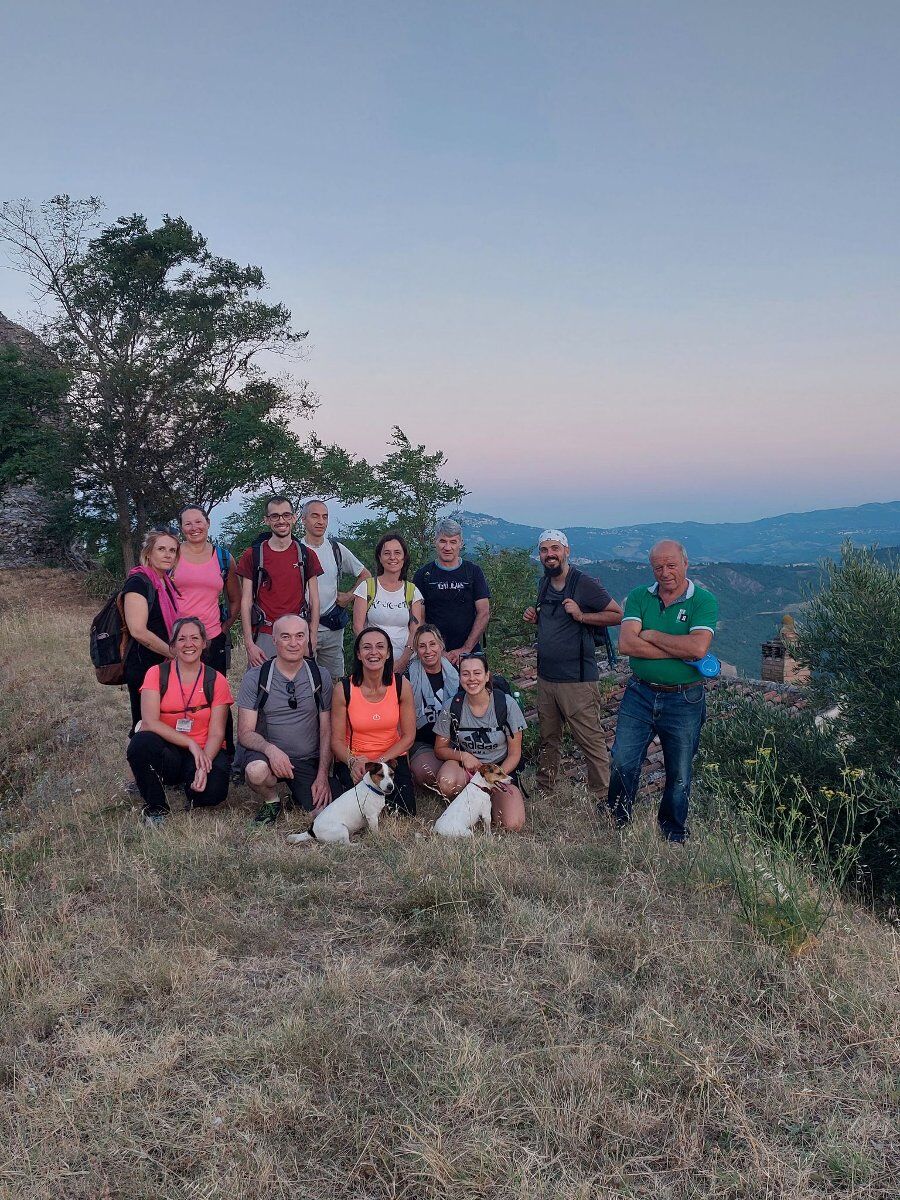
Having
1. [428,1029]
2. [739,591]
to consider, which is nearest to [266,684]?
[428,1029]

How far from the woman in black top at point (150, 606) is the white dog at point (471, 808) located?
7.61 ft

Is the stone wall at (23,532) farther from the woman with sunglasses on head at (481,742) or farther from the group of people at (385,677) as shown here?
the woman with sunglasses on head at (481,742)

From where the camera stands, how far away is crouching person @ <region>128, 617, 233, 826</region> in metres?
5.11

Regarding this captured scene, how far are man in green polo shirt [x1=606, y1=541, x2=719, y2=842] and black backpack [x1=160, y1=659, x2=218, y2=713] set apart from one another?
298 centimetres

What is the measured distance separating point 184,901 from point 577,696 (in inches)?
125

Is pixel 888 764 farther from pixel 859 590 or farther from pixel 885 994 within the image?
pixel 885 994

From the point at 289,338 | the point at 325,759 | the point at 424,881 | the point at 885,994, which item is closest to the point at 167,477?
the point at 289,338

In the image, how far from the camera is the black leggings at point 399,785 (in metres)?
5.21

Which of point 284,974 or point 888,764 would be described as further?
point 888,764

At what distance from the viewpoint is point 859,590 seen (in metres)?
8.80

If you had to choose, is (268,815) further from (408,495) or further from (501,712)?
(408,495)

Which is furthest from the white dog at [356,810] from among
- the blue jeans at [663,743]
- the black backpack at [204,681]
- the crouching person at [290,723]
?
the blue jeans at [663,743]

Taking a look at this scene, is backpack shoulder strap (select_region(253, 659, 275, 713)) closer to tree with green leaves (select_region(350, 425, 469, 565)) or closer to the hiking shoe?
the hiking shoe

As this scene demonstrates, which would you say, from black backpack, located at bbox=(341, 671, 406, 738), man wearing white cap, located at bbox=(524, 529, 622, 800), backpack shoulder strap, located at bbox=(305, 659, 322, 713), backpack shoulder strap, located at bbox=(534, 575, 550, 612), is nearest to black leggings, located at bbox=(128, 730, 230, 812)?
backpack shoulder strap, located at bbox=(305, 659, 322, 713)
